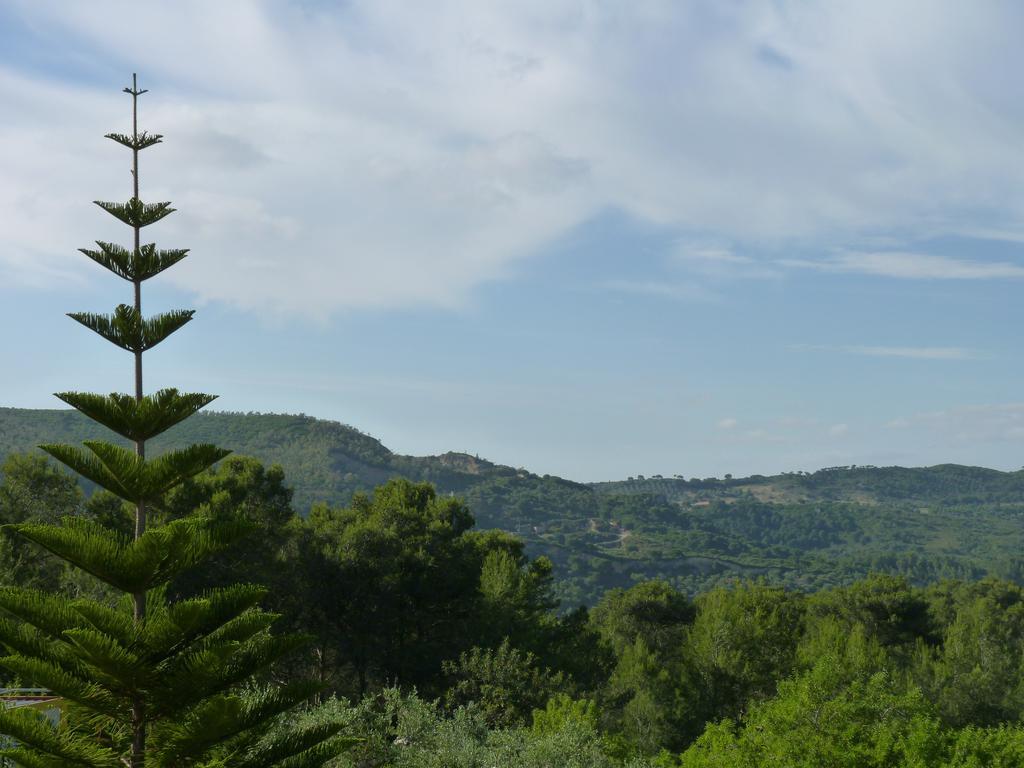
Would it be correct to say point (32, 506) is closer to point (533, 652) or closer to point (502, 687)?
point (533, 652)

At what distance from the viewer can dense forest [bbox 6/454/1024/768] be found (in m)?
18.3

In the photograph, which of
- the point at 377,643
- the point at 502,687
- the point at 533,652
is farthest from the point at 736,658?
the point at 377,643

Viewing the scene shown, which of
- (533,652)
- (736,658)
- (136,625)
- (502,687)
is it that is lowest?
(736,658)

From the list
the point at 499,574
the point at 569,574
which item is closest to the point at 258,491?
the point at 499,574

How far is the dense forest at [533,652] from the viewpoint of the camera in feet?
60.2

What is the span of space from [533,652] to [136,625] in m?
25.7

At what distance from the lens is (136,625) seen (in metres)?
10.5

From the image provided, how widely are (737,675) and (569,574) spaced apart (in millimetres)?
149426

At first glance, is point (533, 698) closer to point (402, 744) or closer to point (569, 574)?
point (402, 744)

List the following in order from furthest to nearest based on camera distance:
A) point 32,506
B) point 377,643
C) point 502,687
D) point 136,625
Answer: point 32,506 → point 377,643 → point 502,687 → point 136,625

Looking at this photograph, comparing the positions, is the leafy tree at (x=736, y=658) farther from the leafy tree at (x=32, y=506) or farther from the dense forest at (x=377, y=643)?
the leafy tree at (x=32, y=506)

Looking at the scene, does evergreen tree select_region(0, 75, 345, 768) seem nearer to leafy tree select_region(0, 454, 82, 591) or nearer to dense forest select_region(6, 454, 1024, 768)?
dense forest select_region(6, 454, 1024, 768)

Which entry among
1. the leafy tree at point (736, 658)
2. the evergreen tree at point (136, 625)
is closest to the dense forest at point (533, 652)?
the leafy tree at point (736, 658)

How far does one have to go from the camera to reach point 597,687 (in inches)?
1436
